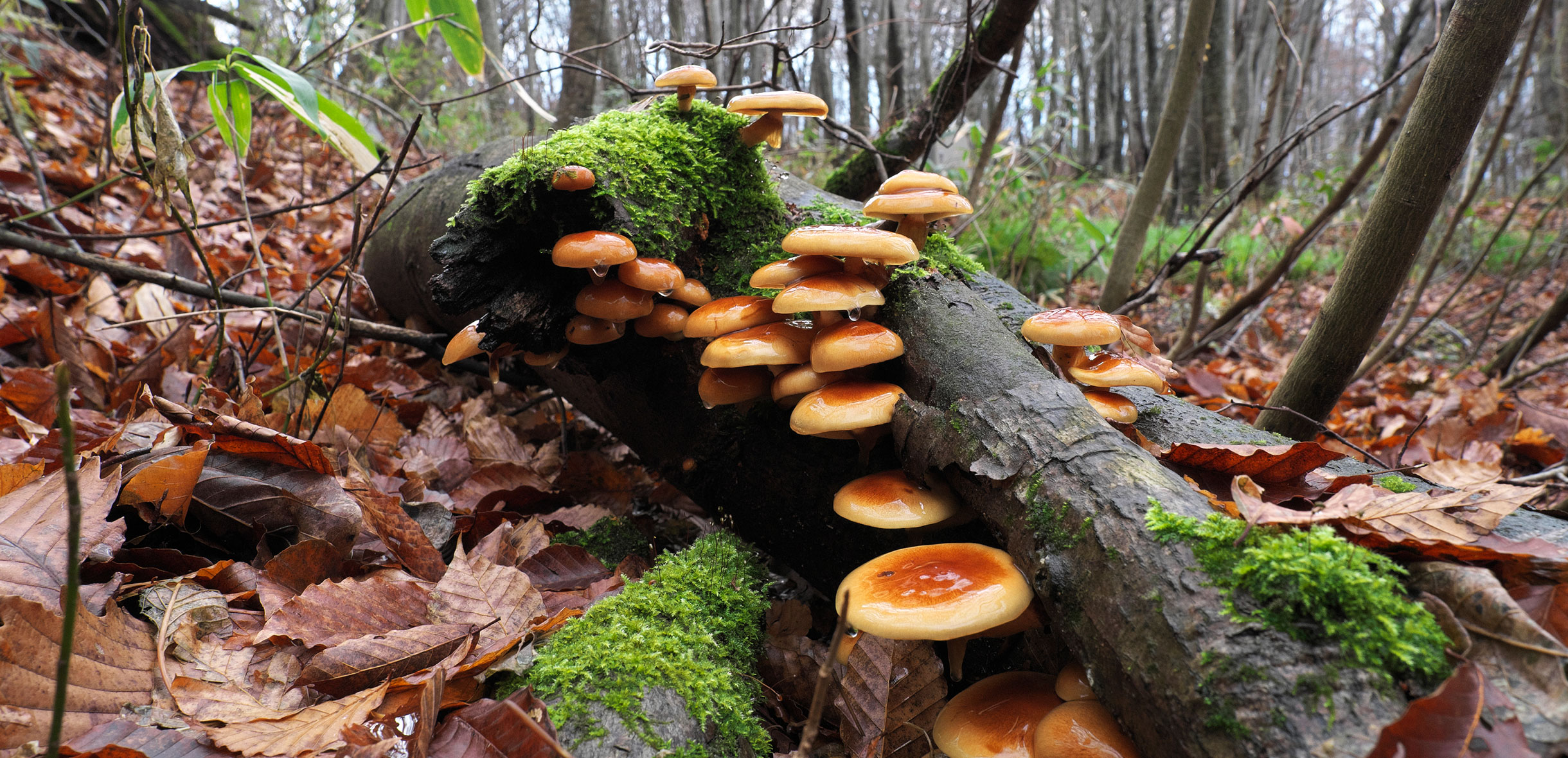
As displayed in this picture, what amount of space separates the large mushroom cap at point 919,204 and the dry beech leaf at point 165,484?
5.90 feet

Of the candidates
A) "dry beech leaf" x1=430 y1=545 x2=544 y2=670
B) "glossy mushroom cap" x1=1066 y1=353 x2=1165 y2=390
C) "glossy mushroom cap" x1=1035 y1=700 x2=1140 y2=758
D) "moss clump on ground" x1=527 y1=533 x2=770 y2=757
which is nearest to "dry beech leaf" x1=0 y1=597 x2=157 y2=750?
"dry beech leaf" x1=430 y1=545 x2=544 y2=670

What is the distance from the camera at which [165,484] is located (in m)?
1.68

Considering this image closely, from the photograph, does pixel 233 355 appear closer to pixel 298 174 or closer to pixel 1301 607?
pixel 1301 607

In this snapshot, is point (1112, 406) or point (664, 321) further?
point (664, 321)

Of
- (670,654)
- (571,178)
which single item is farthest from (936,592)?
(571,178)

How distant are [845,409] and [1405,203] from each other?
6.50ft

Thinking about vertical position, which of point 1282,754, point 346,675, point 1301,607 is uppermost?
point 1301,607

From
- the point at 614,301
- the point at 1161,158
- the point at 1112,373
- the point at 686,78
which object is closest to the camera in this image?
the point at 1112,373

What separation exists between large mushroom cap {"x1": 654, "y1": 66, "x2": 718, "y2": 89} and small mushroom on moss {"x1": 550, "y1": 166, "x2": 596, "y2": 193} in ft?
1.74

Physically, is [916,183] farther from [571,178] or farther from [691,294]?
[571,178]

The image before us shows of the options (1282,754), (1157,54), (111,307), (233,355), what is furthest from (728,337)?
(1157,54)

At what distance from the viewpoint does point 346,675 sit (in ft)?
4.68

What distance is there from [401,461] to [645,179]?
1432 millimetres

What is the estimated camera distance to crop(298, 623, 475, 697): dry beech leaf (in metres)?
1.42
